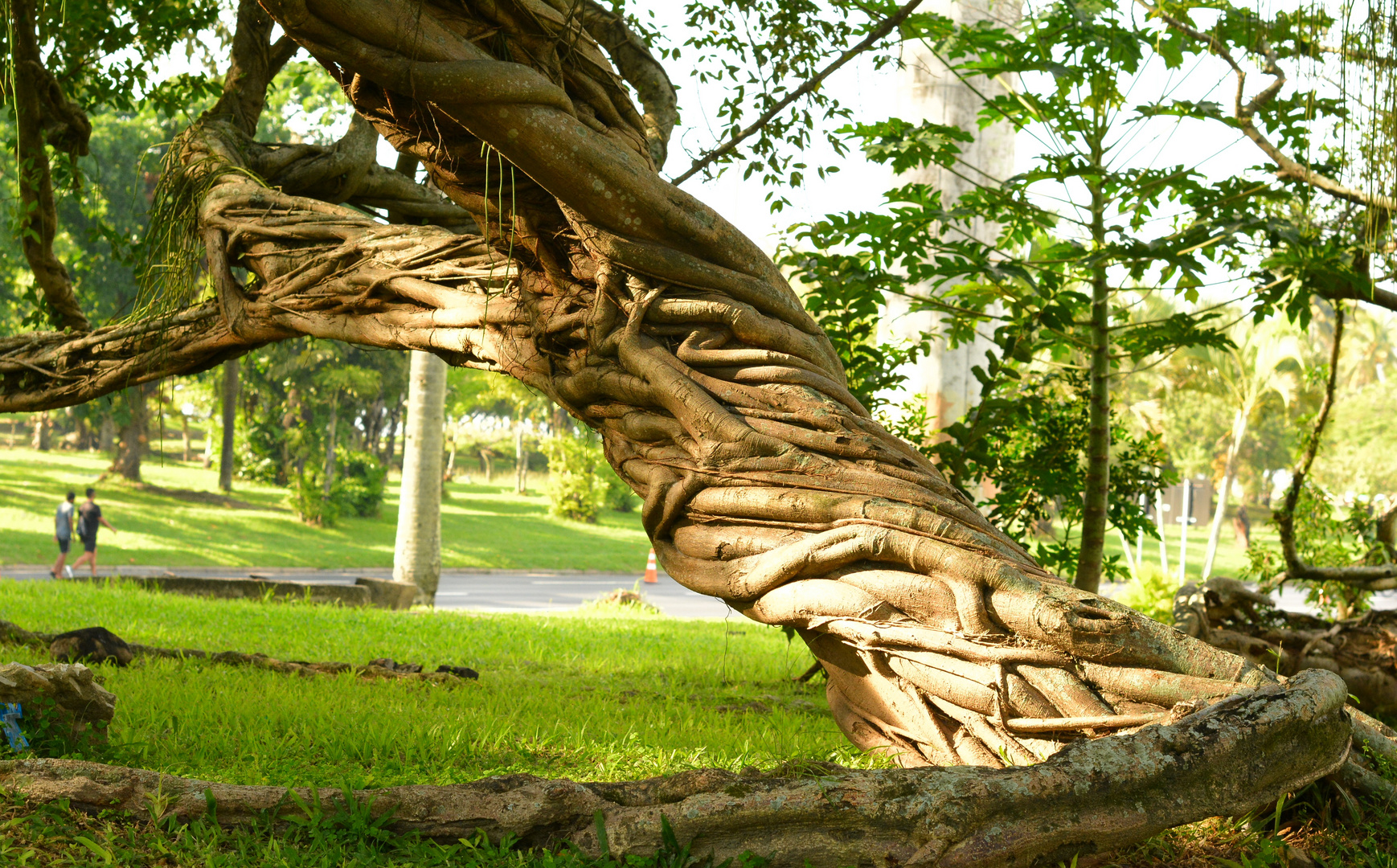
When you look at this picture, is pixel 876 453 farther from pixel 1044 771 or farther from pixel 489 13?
pixel 489 13

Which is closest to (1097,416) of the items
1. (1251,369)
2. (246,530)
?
(1251,369)

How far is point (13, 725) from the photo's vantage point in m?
2.76

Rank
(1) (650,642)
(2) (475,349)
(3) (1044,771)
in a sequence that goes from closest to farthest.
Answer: (3) (1044,771)
(2) (475,349)
(1) (650,642)

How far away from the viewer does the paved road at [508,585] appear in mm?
17016

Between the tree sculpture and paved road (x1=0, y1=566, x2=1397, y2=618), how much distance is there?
12.0 m

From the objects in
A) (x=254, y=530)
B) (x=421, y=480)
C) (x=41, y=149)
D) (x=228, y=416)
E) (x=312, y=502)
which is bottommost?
(x=254, y=530)

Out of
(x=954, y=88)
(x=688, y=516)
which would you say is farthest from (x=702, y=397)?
(x=954, y=88)

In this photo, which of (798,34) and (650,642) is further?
(650,642)

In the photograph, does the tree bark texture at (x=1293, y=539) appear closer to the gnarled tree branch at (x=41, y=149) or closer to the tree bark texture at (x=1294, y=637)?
the tree bark texture at (x=1294, y=637)

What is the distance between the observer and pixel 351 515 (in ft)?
93.1

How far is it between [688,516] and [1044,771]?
1352mm

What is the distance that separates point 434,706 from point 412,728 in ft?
2.01

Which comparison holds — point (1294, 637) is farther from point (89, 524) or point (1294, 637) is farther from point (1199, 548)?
point (1199, 548)

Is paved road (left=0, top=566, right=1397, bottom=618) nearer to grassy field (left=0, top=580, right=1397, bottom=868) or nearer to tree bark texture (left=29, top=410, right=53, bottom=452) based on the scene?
grassy field (left=0, top=580, right=1397, bottom=868)
